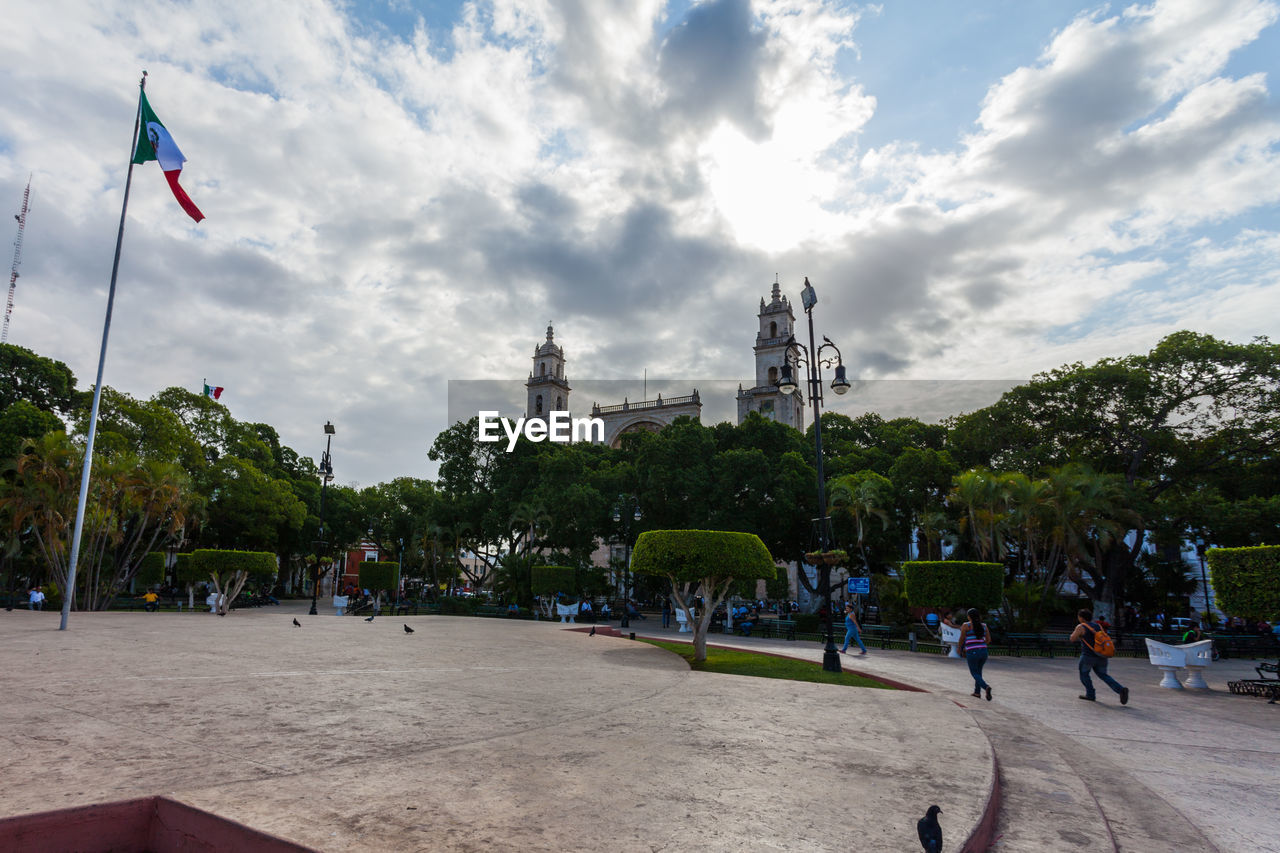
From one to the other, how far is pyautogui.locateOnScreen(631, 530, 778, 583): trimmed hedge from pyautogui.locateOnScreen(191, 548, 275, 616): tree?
19528 millimetres

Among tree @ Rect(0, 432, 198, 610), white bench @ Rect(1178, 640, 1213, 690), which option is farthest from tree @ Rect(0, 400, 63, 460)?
white bench @ Rect(1178, 640, 1213, 690)

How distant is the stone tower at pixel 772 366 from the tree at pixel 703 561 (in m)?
50.6

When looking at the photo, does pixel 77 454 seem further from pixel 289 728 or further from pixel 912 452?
pixel 912 452

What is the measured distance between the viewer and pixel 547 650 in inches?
565

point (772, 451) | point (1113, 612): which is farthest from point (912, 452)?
point (1113, 612)

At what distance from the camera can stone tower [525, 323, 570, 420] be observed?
7438cm

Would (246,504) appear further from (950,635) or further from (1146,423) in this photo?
(1146,423)

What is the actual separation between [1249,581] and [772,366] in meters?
52.6

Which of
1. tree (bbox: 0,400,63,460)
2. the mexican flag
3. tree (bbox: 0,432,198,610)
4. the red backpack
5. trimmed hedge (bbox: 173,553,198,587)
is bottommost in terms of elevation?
the red backpack

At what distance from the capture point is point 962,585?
64.6 feet

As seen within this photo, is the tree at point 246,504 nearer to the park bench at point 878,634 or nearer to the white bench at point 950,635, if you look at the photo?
the park bench at point 878,634

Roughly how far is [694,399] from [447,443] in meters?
32.6

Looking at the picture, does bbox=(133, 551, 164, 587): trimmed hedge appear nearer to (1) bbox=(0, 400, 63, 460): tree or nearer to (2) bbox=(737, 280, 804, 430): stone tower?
(1) bbox=(0, 400, 63, 460): tree

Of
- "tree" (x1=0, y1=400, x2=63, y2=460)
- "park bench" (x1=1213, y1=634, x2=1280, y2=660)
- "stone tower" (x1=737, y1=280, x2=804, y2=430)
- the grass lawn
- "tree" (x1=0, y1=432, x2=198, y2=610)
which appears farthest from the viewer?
"stone tower" (x1=737, y1=280, x2=804, y2=430)
